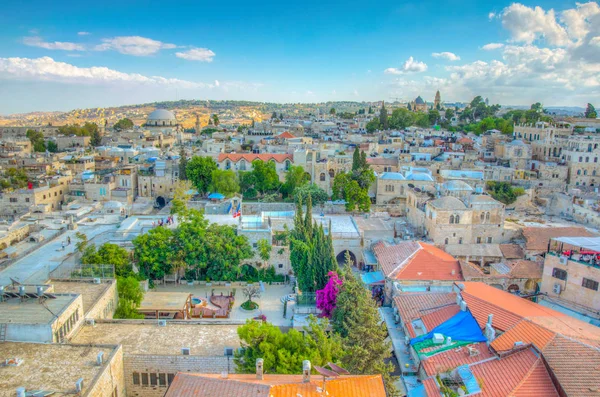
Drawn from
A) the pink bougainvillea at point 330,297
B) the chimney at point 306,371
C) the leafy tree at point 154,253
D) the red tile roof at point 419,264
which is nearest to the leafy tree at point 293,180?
the red tile roof at point 419,264

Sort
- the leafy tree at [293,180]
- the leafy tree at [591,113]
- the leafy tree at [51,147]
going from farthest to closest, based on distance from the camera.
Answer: the leafy tree at [591,113]
the leafy tree at [51,147]
the leafy tree at [293,180]

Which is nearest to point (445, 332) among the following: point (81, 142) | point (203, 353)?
point (203, 353)

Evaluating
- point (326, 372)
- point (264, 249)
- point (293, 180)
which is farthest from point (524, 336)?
point (293, 180)

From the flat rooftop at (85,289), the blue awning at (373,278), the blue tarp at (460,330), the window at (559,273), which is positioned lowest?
the blue awning at (373,278)

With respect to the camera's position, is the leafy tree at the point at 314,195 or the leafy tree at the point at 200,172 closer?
the leafy tree at the point at 314,195

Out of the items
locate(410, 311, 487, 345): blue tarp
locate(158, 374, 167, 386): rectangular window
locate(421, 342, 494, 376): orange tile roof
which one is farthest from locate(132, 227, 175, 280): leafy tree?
locate(421, 342, 494, 376): orange tile roof

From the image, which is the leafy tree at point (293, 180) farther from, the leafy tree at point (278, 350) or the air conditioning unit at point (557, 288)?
the leafy tree at point (278, 350)

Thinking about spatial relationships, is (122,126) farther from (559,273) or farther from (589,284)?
(589,284)
